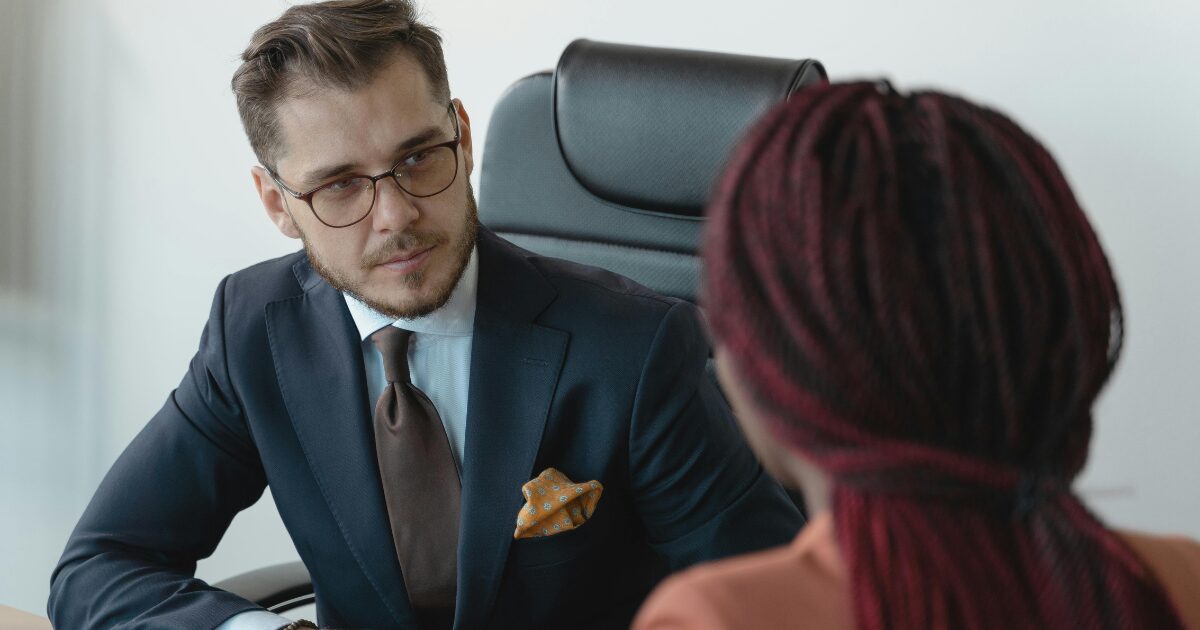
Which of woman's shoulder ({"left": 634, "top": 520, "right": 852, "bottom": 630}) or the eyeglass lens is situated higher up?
the eyeglass lens

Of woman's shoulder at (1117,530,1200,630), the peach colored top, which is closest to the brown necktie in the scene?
the peach colored top

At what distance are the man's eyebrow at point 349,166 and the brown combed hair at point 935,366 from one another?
2.38 feet

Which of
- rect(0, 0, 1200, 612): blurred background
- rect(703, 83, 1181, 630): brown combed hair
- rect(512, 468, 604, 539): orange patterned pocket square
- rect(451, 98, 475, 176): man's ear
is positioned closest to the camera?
rect(703, 83, 1181, 630): brown combed hair

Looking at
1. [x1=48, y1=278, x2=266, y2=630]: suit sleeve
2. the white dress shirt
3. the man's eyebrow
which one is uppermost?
the man's eyebrow

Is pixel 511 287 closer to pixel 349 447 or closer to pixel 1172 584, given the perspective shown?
pixel 349 447

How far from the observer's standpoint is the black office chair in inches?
60.4

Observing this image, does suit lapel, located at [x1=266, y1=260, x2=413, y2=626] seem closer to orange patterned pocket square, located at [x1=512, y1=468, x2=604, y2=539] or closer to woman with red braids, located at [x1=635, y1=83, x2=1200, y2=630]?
orange patterned pocket square, located at [x1=512, y1=468, x2=604, y2=539]

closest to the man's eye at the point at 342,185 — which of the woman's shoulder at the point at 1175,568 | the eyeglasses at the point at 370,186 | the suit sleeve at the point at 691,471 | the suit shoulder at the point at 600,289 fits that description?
the eyeglasses at the point at 370,186

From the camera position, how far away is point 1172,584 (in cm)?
77

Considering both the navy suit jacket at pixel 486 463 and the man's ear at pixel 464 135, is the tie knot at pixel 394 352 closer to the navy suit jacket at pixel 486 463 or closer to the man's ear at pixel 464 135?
the navy suit jacket at pixel 486 463

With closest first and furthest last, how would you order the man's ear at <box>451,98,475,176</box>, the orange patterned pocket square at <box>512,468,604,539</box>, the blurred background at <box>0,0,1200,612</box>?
the orange patterned pocket square at <box>512,468,604,539</box>, the man's ear at <box>451,98,475,176</box>, the blurred background at <box>0,0,1200,612</box>

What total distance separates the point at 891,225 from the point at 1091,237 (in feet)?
0.48

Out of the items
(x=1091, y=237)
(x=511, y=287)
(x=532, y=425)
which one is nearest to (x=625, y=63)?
(x=511, y=287)

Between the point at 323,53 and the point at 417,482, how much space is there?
0.49m
